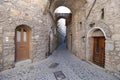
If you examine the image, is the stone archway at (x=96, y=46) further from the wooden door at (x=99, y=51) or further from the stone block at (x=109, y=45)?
the stone block at (x=109, y=45)

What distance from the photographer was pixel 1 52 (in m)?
3.88

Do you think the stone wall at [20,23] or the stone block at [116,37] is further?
the stone wall at [20,23]

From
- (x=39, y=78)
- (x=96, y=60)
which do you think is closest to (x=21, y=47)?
(x=39, y=78)

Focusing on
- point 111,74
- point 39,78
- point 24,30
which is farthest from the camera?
point 24,30

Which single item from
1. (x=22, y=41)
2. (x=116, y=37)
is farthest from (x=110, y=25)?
(x=22, y=41)

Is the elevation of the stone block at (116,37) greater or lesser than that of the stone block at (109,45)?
greater

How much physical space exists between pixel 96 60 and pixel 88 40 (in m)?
1.17

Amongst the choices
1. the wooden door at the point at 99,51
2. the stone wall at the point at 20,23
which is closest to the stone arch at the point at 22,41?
the stone wall at the point at 20,23

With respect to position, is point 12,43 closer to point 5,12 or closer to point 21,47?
point 21,47

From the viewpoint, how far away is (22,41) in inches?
197

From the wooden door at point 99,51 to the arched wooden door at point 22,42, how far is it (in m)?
3.67

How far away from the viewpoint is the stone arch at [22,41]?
479cm

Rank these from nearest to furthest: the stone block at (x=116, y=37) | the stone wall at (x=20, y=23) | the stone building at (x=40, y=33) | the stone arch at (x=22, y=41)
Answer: the stone block at (x=116, y=37)
the stone building at (x=40, y=33)
the stone wall at (x=20, y=23)
the stone arch at (x=22, y=41)

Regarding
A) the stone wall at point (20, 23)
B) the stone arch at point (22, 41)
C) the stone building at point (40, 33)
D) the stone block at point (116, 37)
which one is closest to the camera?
the stone block at point (116, 37)
